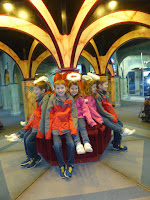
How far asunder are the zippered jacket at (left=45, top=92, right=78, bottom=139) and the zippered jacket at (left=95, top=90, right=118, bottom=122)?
0.72m

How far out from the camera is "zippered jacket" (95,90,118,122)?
362 centimetres

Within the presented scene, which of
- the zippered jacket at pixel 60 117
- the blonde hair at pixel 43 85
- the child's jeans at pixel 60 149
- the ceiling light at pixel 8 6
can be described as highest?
the ceiling light at pixel 8 6

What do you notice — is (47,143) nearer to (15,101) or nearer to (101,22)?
(101,22)

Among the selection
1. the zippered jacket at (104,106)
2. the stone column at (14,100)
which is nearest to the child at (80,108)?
the zippered jacket at (104,106)

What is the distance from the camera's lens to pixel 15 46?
8.29 meters

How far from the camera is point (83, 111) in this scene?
3.35 m

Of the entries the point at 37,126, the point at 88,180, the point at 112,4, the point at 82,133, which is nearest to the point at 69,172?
the point at 88,180

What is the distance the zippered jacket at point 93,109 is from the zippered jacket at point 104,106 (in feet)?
0.28

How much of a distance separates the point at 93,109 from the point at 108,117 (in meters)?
0.39

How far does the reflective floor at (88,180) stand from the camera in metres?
2.34

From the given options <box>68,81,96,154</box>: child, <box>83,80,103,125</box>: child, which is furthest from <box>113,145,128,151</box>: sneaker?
<box>68,81,96,154</box>: child

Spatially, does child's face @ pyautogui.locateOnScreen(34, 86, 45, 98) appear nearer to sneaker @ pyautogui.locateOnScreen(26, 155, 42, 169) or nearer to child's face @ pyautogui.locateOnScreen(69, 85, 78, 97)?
child's face @ pyautogui.locateOnScreen(69, 85, 78, 97)

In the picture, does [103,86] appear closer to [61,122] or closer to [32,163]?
[61,122]

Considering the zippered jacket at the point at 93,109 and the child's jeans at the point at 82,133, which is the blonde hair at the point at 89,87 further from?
the child's jeans at the point at 82,133
